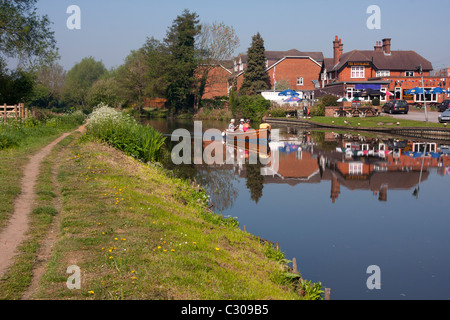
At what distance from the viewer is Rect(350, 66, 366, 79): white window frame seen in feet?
230

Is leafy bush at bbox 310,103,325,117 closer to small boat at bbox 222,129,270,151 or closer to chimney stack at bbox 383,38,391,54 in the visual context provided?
chimney stack at bbox 383,38,391,54

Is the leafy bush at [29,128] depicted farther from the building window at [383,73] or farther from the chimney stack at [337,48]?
the building window at [383,73]

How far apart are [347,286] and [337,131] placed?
36.3 meters

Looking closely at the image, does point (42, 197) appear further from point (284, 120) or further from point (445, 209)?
point (284, 120)

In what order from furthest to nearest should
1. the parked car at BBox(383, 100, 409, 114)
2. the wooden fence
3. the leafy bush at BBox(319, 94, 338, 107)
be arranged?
1. the leafy bush at BBox(319, 94, 338, 107)
2. the parked car at BBox(383, 100, 409, 114)
3. the wooden fence

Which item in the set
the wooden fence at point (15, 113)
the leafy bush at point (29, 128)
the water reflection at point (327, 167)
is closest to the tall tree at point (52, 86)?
the leafy bush at point (29, 128)

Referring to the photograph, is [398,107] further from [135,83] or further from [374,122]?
[135,83]

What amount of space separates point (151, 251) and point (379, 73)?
70.4 meters

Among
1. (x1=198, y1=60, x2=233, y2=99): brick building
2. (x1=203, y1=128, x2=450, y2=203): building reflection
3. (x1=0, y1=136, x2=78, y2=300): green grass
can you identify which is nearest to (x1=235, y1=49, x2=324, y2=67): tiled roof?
(x1=198, y1=60, x2=233, y2=99): brick building

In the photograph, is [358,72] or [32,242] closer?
[32,242]

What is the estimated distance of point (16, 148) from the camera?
2036cm

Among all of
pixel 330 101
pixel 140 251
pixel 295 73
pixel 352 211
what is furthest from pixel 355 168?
pixel 295 73

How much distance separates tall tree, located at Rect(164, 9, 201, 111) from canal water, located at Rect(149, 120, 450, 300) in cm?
4894
